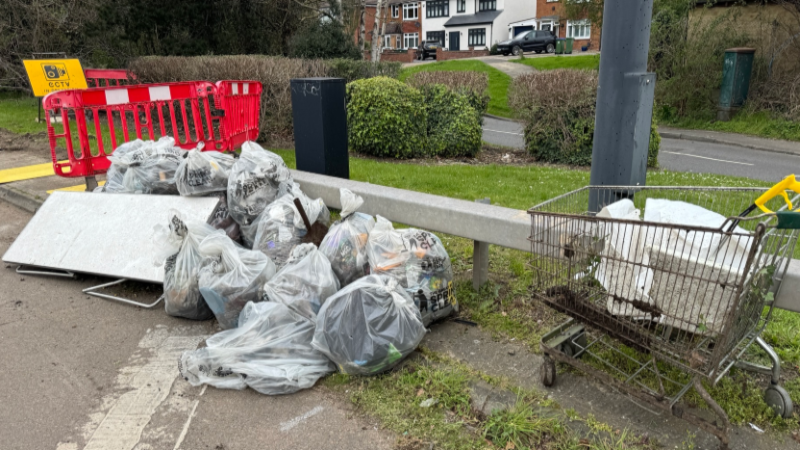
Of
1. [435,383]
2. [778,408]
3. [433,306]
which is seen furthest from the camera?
[433,306]

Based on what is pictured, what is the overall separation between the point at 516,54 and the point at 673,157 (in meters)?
34.9

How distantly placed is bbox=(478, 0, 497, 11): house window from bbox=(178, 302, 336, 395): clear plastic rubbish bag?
6142 centimetres

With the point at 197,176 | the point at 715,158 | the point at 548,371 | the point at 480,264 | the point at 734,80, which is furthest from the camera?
the point at 734,80

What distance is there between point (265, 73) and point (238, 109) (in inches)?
117

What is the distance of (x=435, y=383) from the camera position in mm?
3246

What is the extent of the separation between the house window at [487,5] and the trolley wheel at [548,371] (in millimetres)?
61594

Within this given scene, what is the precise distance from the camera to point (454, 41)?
62188 millimetres

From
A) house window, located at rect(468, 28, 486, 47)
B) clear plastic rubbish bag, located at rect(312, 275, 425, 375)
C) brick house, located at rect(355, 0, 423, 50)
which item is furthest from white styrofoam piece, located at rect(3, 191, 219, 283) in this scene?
brick house, located at rect(355, 0, 423, 50)

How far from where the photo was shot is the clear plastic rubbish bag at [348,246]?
4020 millimetres

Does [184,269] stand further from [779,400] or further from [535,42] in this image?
[535,42]

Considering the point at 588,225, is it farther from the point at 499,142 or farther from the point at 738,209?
the point at 499,142

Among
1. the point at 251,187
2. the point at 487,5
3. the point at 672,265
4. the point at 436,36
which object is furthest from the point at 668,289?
the point at 436,36

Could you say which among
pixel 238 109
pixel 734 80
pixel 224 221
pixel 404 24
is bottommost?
pixel 224 221

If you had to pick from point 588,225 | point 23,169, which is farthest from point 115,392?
point 23,169
